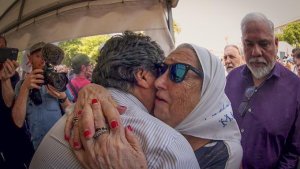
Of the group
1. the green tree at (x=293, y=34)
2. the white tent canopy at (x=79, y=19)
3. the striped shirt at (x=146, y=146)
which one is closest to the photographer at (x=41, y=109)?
the white tent canopy at (x=79, y=19)

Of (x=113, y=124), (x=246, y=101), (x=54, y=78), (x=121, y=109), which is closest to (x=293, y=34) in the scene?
(x=246, y=101)

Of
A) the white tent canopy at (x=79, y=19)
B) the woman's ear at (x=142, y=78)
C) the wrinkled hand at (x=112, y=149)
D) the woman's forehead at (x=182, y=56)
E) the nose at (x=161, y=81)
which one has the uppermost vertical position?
the white tent canopy at (x=79, y=19)

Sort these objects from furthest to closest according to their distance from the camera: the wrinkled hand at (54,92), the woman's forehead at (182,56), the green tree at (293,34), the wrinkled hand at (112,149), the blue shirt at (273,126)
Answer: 1. the green tree at (293,34)
2. the wrinkled hand at (54,92)
3. the blue shirt at (273,126)
4. the woman's forehead at (182,56)
5. the wrinkled hand at (112,149)

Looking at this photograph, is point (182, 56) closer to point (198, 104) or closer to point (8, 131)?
point (198, 104)

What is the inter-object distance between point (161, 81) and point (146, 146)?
50cm

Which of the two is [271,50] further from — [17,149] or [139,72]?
[17,149]

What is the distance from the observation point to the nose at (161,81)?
1593 mm

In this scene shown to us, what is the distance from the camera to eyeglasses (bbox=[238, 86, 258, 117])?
2.57 metres

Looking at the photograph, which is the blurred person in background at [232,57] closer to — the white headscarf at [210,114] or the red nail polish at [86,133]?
the white headscarf at [210,114]

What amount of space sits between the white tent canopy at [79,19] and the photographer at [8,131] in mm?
1561

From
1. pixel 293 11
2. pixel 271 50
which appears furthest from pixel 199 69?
pixel 293 11

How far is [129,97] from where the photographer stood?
1397 mm

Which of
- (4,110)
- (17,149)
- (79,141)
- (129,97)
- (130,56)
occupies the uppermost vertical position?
(130,56)

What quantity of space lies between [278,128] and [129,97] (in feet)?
4.76
